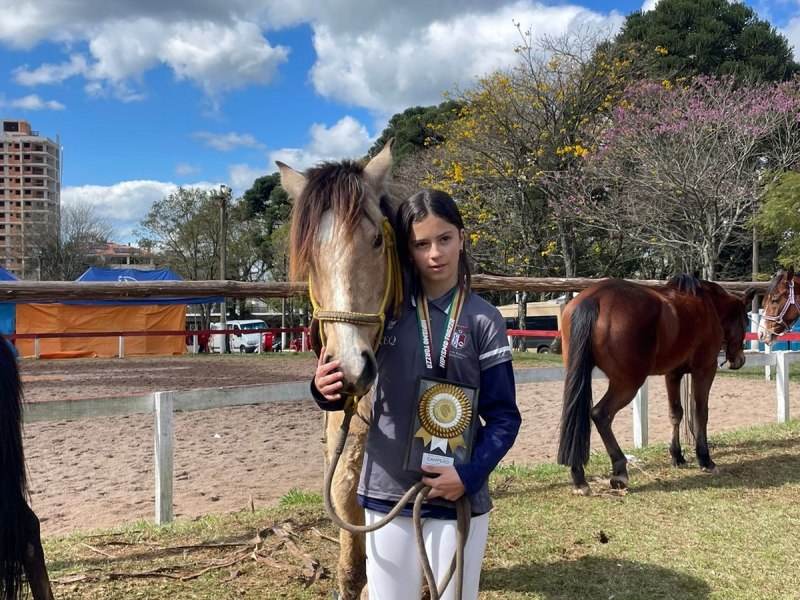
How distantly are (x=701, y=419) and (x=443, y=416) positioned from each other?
4.60 m

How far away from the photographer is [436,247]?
1854 millimetres

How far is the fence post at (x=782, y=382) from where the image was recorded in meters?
7.45

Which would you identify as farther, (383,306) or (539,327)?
(539,327)

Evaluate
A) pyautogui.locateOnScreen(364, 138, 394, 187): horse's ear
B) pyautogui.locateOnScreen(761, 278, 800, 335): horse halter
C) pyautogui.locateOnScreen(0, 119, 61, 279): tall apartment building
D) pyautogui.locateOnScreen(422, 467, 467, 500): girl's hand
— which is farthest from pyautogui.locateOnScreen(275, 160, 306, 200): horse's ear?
pyautogui.locateOnScreen(0, 119, 61, 279): tall apartment building

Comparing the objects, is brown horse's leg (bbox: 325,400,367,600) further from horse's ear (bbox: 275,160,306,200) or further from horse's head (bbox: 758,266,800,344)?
horse's head (bbox: 758,266,800,344)

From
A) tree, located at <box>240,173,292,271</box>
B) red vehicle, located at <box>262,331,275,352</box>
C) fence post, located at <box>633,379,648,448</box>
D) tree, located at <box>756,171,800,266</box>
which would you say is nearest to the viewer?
fence post, located at <box>633,379,648,448</box>

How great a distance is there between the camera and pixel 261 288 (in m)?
4.72

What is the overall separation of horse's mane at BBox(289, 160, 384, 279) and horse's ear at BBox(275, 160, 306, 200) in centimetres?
16

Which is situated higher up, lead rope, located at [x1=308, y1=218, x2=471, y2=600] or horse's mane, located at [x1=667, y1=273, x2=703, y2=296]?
horse's mane, located at [x1=667, y1=273, x2=703, y2=296]

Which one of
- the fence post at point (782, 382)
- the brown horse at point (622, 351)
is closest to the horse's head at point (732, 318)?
the brown horse at point (622, 351)

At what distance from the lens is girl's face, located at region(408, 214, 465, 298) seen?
1854mm

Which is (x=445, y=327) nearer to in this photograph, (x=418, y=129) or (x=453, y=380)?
(x=453, y=380)

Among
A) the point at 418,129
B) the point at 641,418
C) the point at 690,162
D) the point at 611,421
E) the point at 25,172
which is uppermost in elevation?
the point at 25,172

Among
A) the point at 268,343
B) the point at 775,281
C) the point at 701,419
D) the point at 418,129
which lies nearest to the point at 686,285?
the point at 701,419
